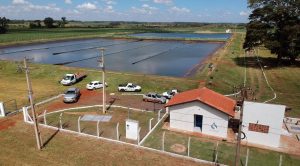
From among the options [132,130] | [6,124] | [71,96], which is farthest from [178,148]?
[6,124]

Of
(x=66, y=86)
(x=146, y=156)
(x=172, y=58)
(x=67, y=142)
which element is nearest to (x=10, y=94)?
→ (x=66, y=86)

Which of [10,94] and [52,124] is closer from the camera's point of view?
[52,124]

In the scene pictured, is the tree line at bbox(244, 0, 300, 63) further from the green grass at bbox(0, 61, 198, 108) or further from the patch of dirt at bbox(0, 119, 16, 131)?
the patch of dirt at bbox(0, 119, 16, 131)

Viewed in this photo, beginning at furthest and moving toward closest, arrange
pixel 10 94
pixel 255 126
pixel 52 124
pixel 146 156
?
pixel 10 94
pixel 52 124
pixel 255 126
pixel 146 156

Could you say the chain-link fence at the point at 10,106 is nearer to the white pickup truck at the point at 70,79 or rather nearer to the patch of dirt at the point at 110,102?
the patch of dirt at the point at 110,102

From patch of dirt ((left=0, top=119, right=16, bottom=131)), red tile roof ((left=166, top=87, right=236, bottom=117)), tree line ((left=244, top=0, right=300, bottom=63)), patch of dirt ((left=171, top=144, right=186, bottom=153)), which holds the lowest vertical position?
patch of dirt ((left=171, top=144, right=186, bottom=153))

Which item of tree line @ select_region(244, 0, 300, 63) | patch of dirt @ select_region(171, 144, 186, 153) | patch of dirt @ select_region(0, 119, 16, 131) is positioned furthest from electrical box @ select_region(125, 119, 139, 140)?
tree line @ select_region(244, 0, 300, 63)

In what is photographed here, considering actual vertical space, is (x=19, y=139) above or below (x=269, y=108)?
below

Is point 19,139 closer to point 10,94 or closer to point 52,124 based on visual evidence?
point 52,124
